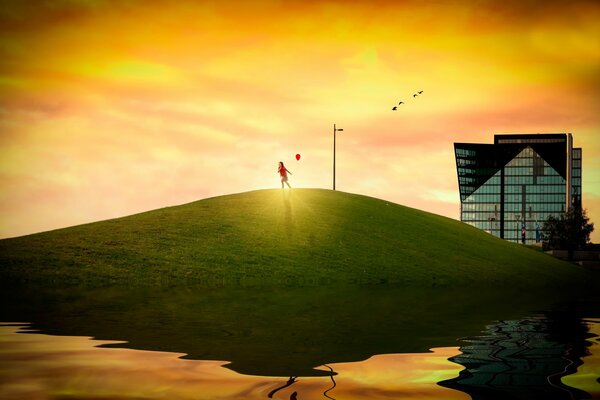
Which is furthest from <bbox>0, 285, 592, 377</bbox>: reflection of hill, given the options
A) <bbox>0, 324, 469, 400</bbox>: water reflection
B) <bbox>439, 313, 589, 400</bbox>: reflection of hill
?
<bbox>439, 313, 589, 400</bbox>: reflection of hill

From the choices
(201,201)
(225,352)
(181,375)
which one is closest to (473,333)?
(225,352)

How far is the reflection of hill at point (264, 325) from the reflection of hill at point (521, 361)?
46.6 inches

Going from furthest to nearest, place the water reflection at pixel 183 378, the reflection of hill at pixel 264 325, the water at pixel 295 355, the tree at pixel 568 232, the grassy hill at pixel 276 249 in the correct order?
the tree at pixel 568 232 < the grassy hill at pixel 276 249 < the reflection of hill at pixel 264 325 < the water at pixel 295 355 < the water reflection at pixel 183 378

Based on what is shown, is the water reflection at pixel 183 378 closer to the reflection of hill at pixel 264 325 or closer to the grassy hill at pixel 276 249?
the reflection of hill at pixel 264 325

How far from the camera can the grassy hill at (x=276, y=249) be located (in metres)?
47.7

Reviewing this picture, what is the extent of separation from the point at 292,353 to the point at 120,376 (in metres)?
3.69

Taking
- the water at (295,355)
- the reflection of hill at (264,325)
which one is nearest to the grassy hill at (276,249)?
the reflection of hill at (264,325)

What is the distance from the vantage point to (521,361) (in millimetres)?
11180

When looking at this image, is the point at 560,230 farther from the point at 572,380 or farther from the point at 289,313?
the point at 572,380

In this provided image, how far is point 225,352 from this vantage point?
12.6 m

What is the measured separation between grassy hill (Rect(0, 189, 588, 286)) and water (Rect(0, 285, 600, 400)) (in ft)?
82.5

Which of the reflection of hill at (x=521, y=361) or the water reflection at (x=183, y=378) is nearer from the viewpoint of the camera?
the water reflection at (x=183, y=378)

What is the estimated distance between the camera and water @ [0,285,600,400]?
888 cm

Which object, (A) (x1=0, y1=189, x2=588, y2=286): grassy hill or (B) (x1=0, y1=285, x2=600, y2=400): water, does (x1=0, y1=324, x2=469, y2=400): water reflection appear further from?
(A) (x1=0, y1=189, x2=588, y2=286): grassy hill
